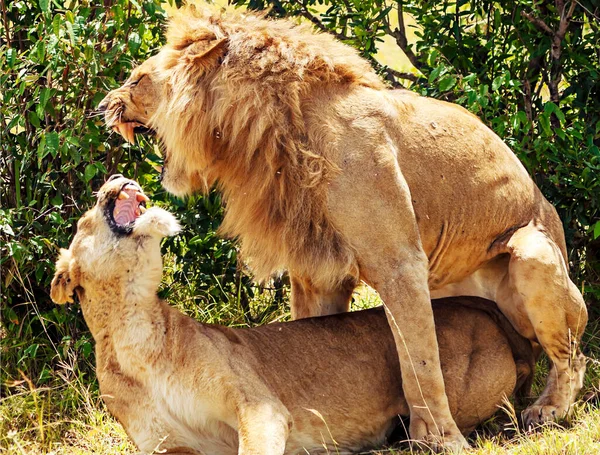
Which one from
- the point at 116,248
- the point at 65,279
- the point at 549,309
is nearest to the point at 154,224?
the point at 116,248

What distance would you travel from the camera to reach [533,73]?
5.86 metres

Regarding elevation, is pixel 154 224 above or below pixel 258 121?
below

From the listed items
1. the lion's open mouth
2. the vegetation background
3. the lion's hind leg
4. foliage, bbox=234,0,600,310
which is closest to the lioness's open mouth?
the lion's open mouth

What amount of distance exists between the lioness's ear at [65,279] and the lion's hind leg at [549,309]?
6.13 ft

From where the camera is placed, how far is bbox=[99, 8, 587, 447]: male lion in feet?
13.9

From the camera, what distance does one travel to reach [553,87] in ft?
19.0

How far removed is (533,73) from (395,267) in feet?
6.83

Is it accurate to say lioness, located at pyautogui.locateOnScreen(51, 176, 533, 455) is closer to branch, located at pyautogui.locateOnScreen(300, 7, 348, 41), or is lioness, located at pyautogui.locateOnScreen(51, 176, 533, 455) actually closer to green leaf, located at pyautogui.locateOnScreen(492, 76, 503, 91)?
green leaf, located at pyautogui.locateOnScreen(492, 76, 503, 91)

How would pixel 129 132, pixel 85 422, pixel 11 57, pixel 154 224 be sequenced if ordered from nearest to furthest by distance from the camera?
1. pixel 154 224
2. pixel 129 132
3. pixel 11 57
4. pixel 85 422

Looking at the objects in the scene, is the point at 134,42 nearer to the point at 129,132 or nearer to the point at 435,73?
the point at 129,132

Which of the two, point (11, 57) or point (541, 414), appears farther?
point (11, 57)

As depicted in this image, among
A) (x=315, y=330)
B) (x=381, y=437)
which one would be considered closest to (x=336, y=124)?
(x=315, y=330)

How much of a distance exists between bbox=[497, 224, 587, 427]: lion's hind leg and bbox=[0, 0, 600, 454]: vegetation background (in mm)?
143

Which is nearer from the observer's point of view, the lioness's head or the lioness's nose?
the lioness's head
